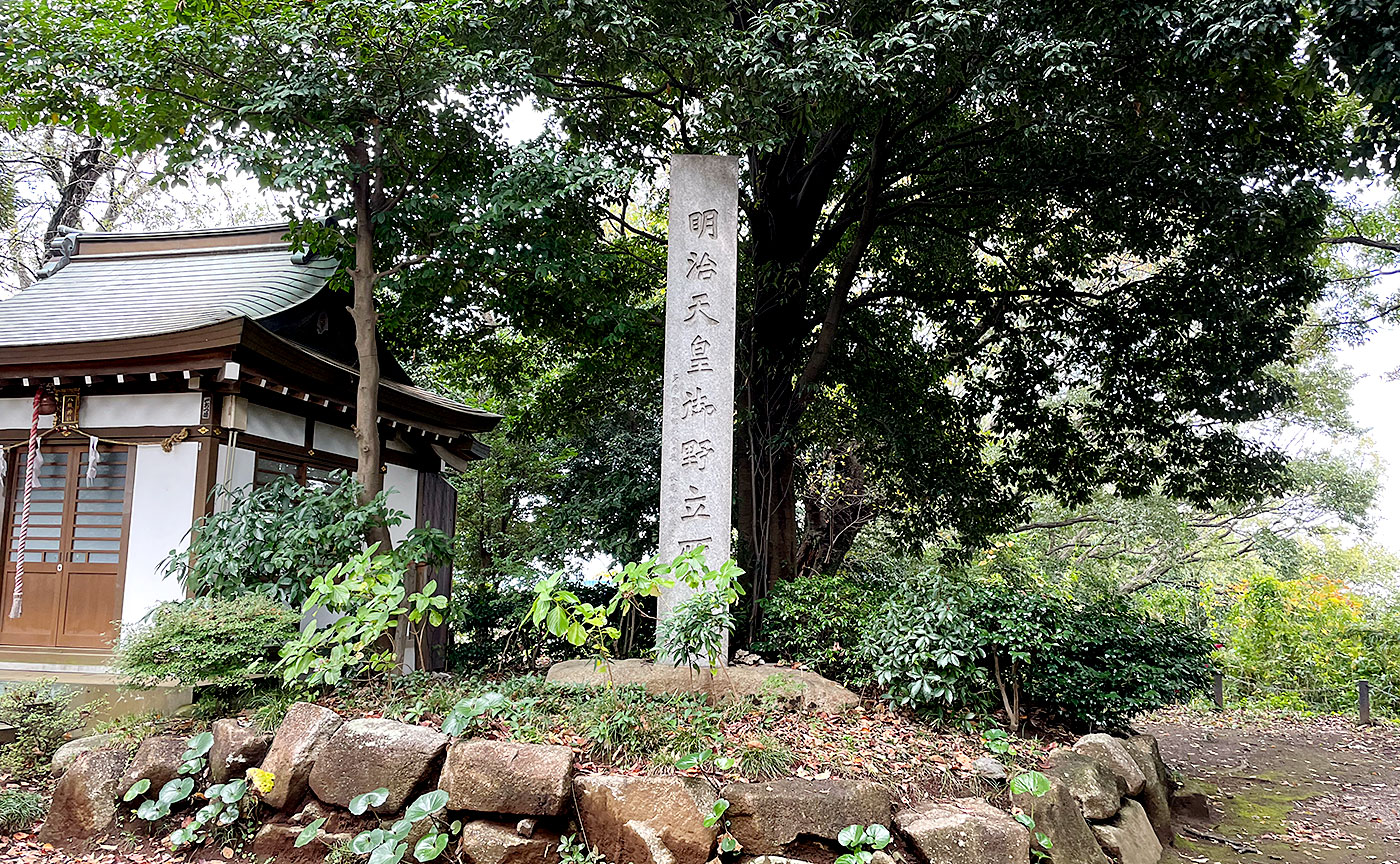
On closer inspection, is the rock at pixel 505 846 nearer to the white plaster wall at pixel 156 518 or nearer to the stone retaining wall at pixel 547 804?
the stone retaining wall at pixel 547 804

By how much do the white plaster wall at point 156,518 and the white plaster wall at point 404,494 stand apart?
2.40m

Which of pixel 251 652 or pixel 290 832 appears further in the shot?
pixel 251 652

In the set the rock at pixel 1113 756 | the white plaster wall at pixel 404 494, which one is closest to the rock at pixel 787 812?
the rock at pixel 1113 756

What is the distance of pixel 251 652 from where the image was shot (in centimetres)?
525

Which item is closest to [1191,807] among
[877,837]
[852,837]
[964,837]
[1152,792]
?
[1152,792]

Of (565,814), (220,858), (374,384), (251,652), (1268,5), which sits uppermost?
(1268,5)

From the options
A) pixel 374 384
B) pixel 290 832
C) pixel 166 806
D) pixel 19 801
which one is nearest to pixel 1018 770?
pixel 290 832

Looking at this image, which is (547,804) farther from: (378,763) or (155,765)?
(155,765)

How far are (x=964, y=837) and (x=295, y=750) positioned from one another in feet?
11.5

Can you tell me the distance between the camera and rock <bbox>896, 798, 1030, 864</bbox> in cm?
412

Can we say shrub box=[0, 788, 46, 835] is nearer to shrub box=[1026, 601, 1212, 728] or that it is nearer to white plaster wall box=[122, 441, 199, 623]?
white plaster wall box=[122, 441, 199, 623]

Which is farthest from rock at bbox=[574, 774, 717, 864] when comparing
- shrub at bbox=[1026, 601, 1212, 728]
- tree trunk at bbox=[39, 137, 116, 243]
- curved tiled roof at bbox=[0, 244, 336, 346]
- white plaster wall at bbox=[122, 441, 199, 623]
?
tree trunk at bbox=[39, 137, 116, 243]

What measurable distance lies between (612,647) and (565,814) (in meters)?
4.21

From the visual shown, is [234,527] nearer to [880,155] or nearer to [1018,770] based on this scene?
[1018,770]
